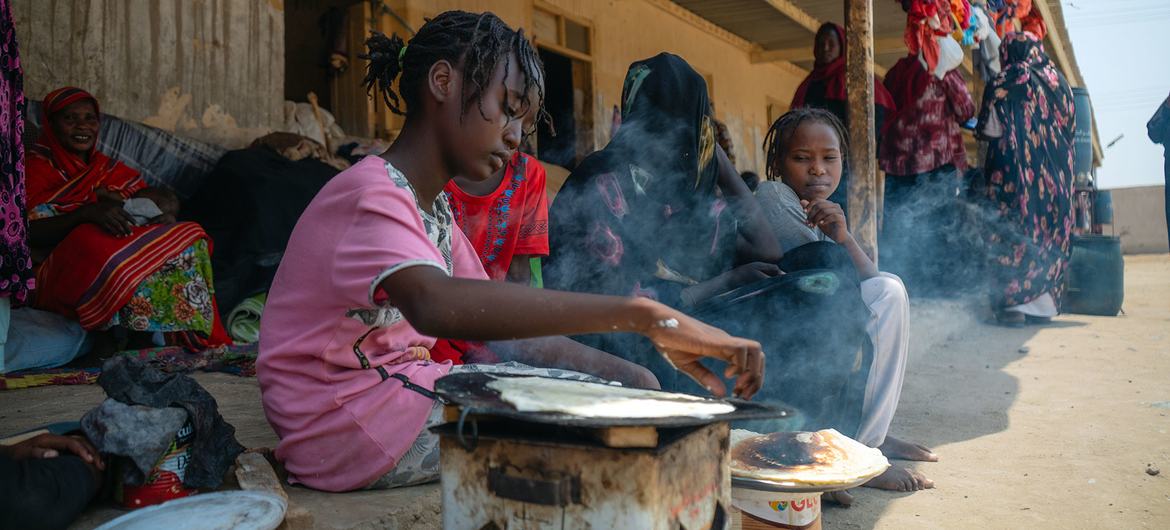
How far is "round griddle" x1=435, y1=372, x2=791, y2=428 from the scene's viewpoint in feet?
3.83

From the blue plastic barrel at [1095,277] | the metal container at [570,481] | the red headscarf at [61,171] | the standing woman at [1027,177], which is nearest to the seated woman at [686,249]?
the metal container at [570,481]

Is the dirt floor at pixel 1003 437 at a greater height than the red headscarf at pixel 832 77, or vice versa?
the red headscarf at pixel 832 77

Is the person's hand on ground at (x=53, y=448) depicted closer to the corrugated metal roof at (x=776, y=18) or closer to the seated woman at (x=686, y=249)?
the seated woman at (x=686, y=249)

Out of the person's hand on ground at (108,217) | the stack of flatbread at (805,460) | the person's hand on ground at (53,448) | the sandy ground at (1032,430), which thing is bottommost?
the sandy ground at (1032,430)

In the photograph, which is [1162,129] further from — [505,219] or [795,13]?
[505,219]

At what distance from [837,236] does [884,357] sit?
18.1 inches

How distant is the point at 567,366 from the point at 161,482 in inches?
38.8

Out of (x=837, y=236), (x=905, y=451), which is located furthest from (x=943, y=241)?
(x=837, y=236)

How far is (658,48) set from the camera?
9.08m

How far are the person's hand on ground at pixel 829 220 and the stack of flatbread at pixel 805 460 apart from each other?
1.06 metres

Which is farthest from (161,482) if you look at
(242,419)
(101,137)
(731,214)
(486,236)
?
(101,137)

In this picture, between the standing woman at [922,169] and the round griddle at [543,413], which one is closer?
the round griddle at [543,413]

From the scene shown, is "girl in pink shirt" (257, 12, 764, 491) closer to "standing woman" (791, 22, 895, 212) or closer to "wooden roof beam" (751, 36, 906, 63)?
"standing woman" (791, 22, 895, 212)

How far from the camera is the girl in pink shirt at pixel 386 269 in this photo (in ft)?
4.91
